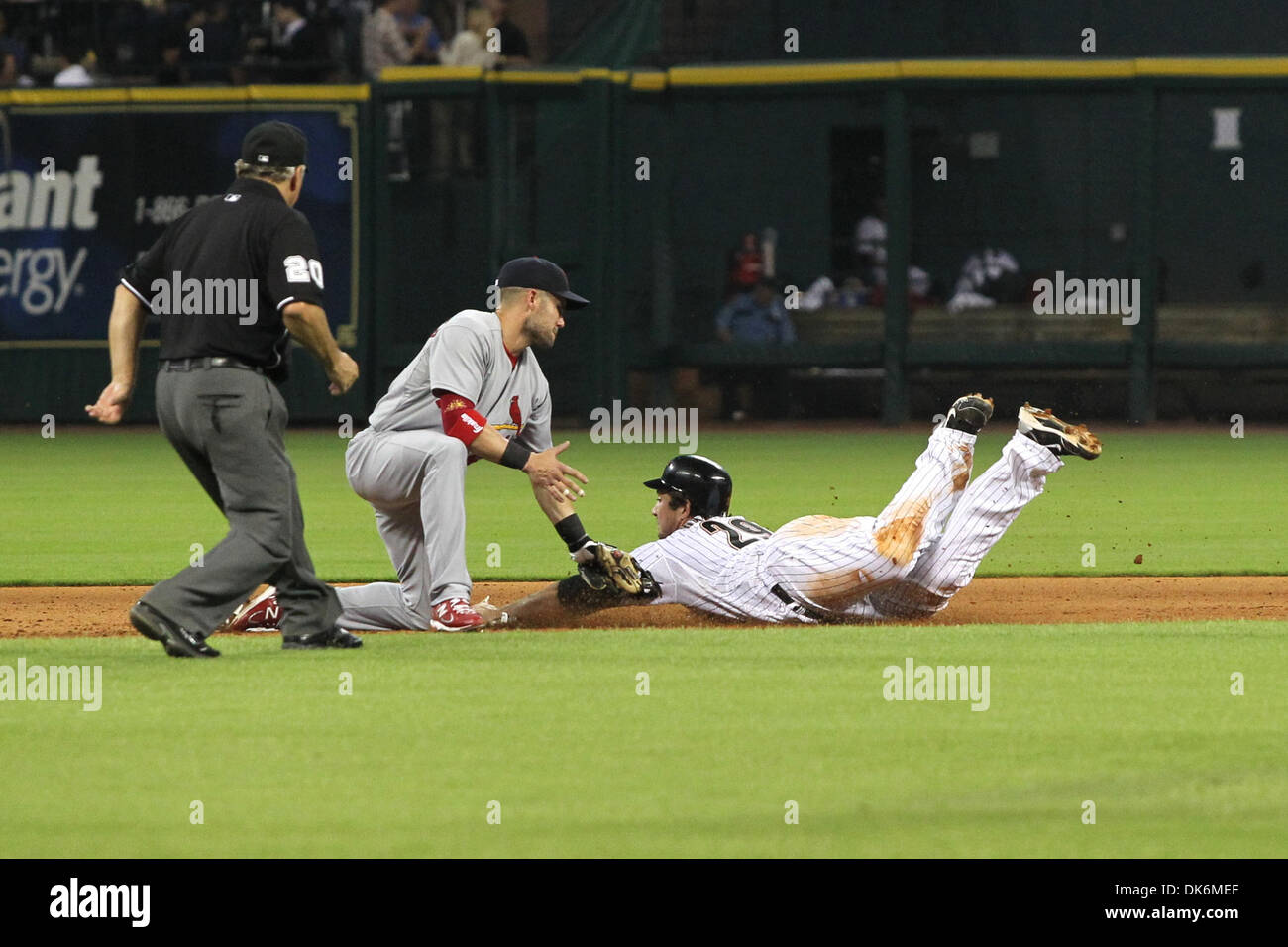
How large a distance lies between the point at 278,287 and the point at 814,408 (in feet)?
53.6

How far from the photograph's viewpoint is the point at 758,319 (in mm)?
21875

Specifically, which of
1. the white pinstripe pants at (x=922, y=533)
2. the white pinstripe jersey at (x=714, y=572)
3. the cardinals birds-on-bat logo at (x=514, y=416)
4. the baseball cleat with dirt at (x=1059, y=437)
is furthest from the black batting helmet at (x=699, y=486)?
the baseball cleat with dirt at (x=1059, y=437)

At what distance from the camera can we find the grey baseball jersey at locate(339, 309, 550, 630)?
25.4 feet

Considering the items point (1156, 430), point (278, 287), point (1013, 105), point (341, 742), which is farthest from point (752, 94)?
point (341, 742)

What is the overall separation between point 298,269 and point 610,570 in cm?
174

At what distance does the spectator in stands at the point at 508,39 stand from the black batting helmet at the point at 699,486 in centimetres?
1400

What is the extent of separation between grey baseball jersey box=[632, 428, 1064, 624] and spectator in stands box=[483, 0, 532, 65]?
14.3 meters

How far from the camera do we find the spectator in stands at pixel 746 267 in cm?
2211

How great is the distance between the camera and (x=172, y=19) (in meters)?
22.1

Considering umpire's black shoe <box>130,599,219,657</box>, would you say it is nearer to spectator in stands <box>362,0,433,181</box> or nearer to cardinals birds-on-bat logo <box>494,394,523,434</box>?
cardinals birds-on-bat logo <box>494,394,523,434</box>

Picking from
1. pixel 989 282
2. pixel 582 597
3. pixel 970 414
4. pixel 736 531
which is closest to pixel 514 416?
pixel 582 597

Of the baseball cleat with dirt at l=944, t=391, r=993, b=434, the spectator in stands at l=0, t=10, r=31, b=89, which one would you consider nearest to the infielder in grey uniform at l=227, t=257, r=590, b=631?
the baseball cleat with dirt at l=944, t=391, r=993, b=434

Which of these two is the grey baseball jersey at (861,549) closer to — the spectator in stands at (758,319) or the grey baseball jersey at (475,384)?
the grey baseball jersey at (475,384)
